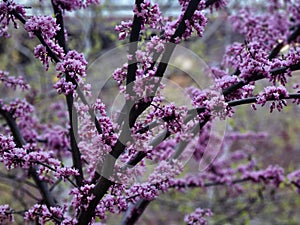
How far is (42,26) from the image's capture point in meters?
2.34

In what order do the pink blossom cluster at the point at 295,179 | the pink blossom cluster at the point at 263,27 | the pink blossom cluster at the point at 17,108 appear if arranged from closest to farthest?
the pink blossom cluster at the point at 17,108 < the pink blossom cluster at the point at 263,27 < the pink blossom cluster at the point at 295,179

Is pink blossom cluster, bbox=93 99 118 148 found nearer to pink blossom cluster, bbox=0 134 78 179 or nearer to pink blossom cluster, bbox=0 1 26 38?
pink blossom cluster, bbox=0 134 78 179

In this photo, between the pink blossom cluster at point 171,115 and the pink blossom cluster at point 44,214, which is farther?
the pink blossom cluster at point 44,214

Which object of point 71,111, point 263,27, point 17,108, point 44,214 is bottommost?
point 44,214

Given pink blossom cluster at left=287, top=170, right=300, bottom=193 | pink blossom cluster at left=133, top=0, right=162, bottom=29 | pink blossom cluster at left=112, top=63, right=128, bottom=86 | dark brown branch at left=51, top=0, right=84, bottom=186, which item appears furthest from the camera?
pink blossom cluster at left=287, top=170, right=300, bottom=193

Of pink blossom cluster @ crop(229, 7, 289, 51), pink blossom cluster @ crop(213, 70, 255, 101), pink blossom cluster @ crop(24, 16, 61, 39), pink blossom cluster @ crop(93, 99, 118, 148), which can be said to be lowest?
pink blossom cluster @ crop(93, 99, 118, 148)

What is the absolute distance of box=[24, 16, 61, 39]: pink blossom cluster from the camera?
2322 millimetres

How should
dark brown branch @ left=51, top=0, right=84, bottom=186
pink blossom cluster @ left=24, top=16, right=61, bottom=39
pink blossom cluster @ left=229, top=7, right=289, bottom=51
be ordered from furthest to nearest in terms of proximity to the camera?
pink blossom cluster @ left=229, top=7, right=289, bottom=51 → dark brown branch @ left=51, top=0, right=84, bottom=186 → pink blossom cluster @ left=24, top=16, right=61, bottom=39

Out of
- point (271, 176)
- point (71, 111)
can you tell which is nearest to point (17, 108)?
point (71, 111)

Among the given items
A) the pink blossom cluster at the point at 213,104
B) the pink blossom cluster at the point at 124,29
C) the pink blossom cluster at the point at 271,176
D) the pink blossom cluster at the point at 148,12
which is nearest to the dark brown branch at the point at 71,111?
the pink blossom cluster at the point at 124,29

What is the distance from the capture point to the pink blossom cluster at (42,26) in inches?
91.4

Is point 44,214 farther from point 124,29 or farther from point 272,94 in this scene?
point 272,94

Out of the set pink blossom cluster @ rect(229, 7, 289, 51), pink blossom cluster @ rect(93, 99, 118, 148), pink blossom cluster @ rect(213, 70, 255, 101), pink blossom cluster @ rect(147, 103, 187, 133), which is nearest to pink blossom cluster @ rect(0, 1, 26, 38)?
pink blossom cluster @ rect(93, 99, 118, 148)

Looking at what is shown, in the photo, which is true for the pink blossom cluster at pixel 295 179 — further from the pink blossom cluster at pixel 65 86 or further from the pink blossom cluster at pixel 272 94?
the pink blossom cluster at pixel 65 86
